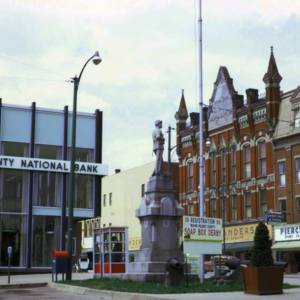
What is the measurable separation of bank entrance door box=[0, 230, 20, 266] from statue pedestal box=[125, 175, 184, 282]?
677 inches

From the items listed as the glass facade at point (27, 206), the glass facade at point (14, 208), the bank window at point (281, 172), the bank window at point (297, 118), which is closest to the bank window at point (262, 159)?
the bank window at point (281, 172)

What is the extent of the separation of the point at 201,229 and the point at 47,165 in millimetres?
20458

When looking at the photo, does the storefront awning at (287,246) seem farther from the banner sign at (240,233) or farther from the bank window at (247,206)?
the bank window at (247,206)

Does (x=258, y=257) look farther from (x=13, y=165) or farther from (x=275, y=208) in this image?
(x=275, y=208)

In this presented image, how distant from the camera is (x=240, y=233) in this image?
51.7m

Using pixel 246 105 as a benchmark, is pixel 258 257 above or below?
below

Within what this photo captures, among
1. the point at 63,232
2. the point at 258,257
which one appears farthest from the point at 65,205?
the point at 258,257

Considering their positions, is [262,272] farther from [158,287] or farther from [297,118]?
[297,118]

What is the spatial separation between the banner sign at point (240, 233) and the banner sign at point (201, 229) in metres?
27.9

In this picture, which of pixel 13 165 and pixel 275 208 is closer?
pixel 13 165

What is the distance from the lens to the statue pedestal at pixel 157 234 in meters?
22.8

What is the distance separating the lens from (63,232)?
4088cm

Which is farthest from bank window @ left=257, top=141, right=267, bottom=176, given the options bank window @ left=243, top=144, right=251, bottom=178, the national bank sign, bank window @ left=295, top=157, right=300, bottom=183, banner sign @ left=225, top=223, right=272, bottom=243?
the national bank sign

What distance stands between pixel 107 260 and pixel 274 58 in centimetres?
2822
